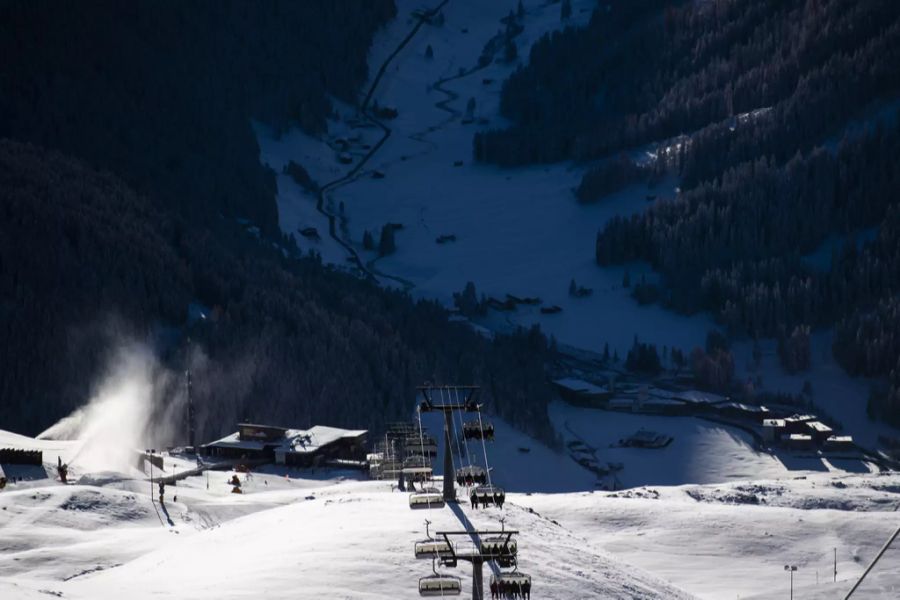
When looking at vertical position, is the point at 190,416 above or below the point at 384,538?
above

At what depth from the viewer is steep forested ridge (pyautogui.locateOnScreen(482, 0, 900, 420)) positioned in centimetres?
14338

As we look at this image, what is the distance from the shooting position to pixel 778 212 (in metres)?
157

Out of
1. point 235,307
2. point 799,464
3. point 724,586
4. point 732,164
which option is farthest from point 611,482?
point 732,164

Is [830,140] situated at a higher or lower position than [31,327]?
higher

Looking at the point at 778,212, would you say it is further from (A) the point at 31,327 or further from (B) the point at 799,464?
(A) the point at 31,327

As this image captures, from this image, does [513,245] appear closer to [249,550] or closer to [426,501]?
[249,550]

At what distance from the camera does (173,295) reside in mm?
128750

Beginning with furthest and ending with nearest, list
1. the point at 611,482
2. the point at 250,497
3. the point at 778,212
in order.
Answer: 1. the point at 778,212
2. the point at 611,482
3. the point at 250,497

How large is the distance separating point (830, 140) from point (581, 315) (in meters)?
35.1

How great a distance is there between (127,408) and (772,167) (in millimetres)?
76387

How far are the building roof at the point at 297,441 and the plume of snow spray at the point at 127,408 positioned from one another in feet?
19.7

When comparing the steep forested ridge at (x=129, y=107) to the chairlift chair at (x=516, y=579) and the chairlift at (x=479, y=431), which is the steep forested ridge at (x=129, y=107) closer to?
the chairlift at (x=479, y=431)

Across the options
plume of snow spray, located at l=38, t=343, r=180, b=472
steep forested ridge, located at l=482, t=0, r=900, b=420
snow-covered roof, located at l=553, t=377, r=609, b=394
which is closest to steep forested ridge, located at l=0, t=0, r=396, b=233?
steep forested ridge, located at l=482, t=0, r=900, b=420

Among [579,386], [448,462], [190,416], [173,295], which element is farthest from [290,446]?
[448,462]
